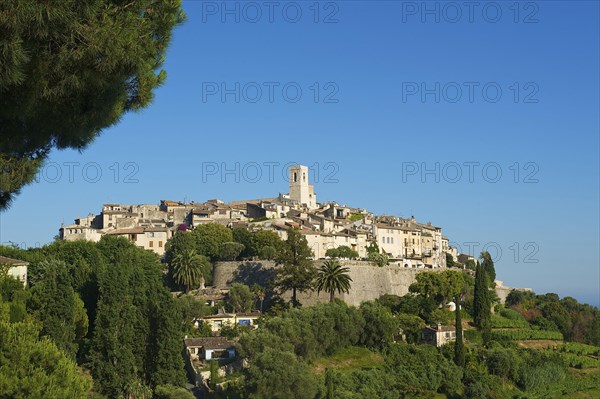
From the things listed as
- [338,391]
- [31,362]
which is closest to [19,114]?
[31,362]

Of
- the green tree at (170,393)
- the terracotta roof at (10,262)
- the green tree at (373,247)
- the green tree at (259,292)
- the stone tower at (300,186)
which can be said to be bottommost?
the green tree at (170,393)

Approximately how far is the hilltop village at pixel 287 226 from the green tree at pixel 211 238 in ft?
20.6

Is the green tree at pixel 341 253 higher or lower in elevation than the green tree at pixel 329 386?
higher

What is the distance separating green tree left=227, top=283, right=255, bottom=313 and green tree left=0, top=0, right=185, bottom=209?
43296 millimetres

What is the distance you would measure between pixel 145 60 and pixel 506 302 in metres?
67.3

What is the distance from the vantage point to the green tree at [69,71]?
43.8 feet

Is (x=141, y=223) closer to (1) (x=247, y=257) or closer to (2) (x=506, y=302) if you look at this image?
(1) (x=247, y=257)

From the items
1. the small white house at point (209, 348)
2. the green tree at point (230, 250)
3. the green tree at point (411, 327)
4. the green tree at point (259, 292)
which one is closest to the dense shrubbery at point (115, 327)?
the small white house at point (209, 348)

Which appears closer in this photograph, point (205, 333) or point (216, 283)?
point (205, 333)

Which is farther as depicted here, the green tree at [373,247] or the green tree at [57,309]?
the green tree at [373,247]

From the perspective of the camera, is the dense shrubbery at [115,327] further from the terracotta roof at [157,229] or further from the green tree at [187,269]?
the terracotta roof at [157,229]

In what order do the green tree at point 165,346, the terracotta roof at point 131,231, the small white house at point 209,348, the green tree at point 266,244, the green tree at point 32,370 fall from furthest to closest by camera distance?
the terracotta roof at point 131,231
the green tree at point 266,244
the small white house at point 209,348
the green tree at point 165,346
the green tree at point 32,370

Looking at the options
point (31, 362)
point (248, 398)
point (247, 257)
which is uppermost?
point (247, 257)

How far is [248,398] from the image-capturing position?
39.9 m
